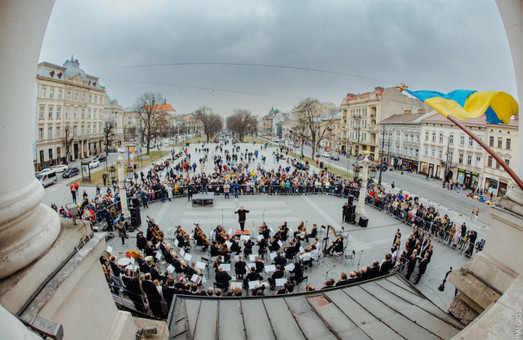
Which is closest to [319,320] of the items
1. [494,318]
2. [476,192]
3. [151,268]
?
[494,318]

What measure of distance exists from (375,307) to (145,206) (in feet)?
55.6

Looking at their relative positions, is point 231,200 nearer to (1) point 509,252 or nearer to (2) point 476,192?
(1) point 509,252

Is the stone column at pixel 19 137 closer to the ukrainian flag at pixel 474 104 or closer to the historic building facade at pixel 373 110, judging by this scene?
the ukrainian flag at pixel 474 104

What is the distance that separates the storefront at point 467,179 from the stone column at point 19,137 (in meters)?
40.5

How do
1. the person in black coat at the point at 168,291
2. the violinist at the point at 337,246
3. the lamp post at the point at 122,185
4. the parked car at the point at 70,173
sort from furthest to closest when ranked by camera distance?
the parked car at the point at 70,173 → the lamp post at the point at 122,185 → the violinist at the point at 337,246 → the person in black coat at the point at 168,291

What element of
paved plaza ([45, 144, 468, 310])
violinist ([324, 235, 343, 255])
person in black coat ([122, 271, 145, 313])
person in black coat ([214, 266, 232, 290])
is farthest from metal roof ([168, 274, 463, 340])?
violinist ([324, 235, 343, 255])

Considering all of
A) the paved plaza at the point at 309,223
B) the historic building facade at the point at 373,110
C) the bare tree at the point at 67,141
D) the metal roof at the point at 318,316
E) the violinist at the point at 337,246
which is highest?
the historic building facade at the point at 373,110

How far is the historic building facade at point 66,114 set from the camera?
35812 millimetres

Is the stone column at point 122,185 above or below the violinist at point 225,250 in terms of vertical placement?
above

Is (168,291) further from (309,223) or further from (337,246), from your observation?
(309,223)

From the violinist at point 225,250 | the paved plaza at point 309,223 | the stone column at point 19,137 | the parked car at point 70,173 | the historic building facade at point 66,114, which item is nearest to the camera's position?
the stone column at point 19,137

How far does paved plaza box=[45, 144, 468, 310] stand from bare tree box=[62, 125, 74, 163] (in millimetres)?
18176

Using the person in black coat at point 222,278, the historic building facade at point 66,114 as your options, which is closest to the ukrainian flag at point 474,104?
the person in black coat at point 222,278

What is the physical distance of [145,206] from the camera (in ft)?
59.2
